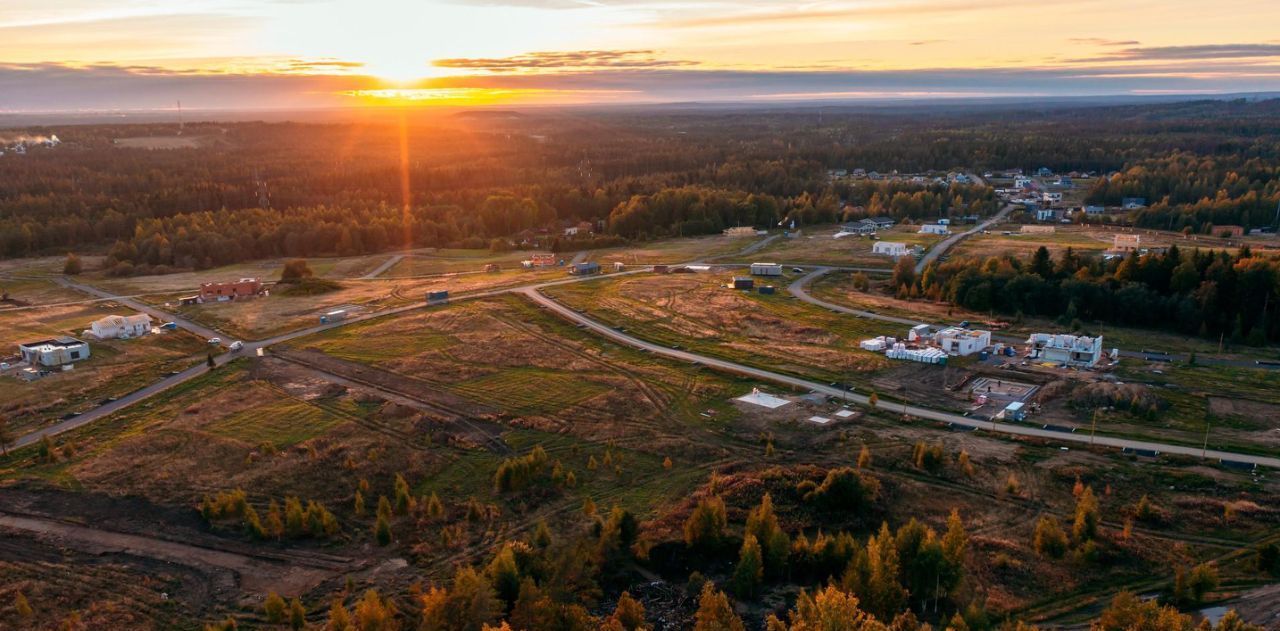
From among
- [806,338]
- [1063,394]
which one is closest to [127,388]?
[806,338]

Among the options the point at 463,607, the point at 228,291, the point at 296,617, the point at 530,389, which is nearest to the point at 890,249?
the point at 530,389

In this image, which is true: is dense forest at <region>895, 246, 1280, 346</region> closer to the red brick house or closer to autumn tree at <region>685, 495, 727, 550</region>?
autumn tree at <region>685, 495, 727, 550</region>

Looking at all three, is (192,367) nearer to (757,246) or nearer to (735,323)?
(735,323)

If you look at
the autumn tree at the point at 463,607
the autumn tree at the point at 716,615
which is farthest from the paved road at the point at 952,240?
the autumn tree at the point at 463,607

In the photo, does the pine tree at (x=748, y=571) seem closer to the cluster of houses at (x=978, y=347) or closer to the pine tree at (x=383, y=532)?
the pine tree at (x=383, y=532)

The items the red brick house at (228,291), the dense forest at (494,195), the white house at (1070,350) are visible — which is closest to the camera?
the white house at (1070,350)

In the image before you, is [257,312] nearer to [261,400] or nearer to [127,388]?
[127,388]
